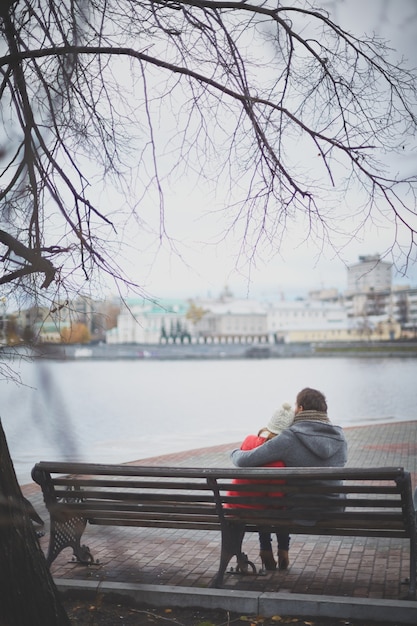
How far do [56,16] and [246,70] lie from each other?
1.11 meters

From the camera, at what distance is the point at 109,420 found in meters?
32.8

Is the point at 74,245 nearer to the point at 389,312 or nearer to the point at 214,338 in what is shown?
→ the point at 389,312

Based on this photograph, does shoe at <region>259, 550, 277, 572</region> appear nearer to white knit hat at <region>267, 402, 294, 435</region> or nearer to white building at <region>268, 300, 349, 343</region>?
white knit hat at <region>267, 402, 294, 435</region>

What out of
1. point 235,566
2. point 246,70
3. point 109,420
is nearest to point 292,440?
point 235,566

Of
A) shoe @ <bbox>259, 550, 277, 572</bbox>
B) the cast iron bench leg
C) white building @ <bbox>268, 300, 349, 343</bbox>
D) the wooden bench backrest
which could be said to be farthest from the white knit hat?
white building @ <bbox>268, 300, 349, 343</bbox>

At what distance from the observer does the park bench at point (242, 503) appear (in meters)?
4.10

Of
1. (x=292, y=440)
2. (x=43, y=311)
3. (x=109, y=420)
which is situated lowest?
(x=109, y=420)

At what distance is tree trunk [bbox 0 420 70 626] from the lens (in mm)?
3287

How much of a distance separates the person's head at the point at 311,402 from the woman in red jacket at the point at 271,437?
0.07 m

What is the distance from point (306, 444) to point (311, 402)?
0.25 m

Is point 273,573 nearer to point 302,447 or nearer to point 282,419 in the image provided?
point 302,447

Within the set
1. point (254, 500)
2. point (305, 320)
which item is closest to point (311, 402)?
point (254, 500)

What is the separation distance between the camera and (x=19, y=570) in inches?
132

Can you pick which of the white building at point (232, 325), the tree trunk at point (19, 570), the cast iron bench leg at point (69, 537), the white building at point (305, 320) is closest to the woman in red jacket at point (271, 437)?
the cast iron bench leg at point (69, 537)
